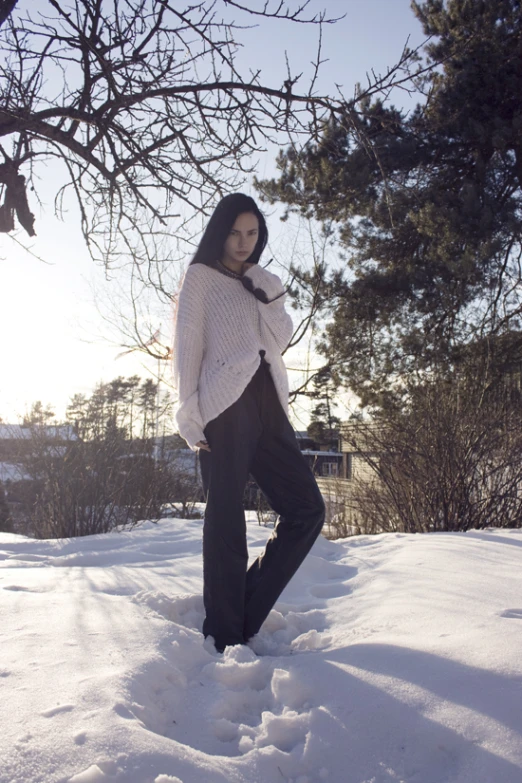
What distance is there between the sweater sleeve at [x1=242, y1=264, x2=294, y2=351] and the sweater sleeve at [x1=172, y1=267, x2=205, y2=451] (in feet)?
0.67

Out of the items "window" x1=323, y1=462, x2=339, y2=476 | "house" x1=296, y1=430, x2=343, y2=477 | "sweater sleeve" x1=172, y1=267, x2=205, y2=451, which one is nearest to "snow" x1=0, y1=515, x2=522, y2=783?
"sweater sleeve" x1=172, y1=267, x2=205, y2=451

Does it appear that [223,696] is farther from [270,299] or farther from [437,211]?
[437,211]

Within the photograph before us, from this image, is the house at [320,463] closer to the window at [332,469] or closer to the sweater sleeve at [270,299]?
the window at [332,469]

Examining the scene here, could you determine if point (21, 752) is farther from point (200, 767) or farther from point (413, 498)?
point (413, 498)

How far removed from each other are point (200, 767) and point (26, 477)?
21.9 feet

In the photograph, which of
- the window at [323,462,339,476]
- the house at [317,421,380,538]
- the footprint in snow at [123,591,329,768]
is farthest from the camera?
the window at [323,462,339,476]

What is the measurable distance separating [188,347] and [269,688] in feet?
3.63

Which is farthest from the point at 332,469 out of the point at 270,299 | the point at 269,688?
the point at 269,688

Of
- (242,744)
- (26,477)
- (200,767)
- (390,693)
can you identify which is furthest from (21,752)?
(26,477)

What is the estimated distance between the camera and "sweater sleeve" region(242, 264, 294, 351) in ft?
7.36

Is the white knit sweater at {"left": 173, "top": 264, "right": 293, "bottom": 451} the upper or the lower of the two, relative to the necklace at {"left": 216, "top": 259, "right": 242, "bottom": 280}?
lower

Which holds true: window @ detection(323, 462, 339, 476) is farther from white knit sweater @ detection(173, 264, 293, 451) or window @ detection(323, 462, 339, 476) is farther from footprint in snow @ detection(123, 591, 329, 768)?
footprint in snow @ detection(123, 591, 329, 768)

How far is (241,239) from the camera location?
2256mm

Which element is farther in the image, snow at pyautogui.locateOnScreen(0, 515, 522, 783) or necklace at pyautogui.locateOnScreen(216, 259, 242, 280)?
necklace at pyautogui.locateOnScreen(216, 259, 242, 280)
